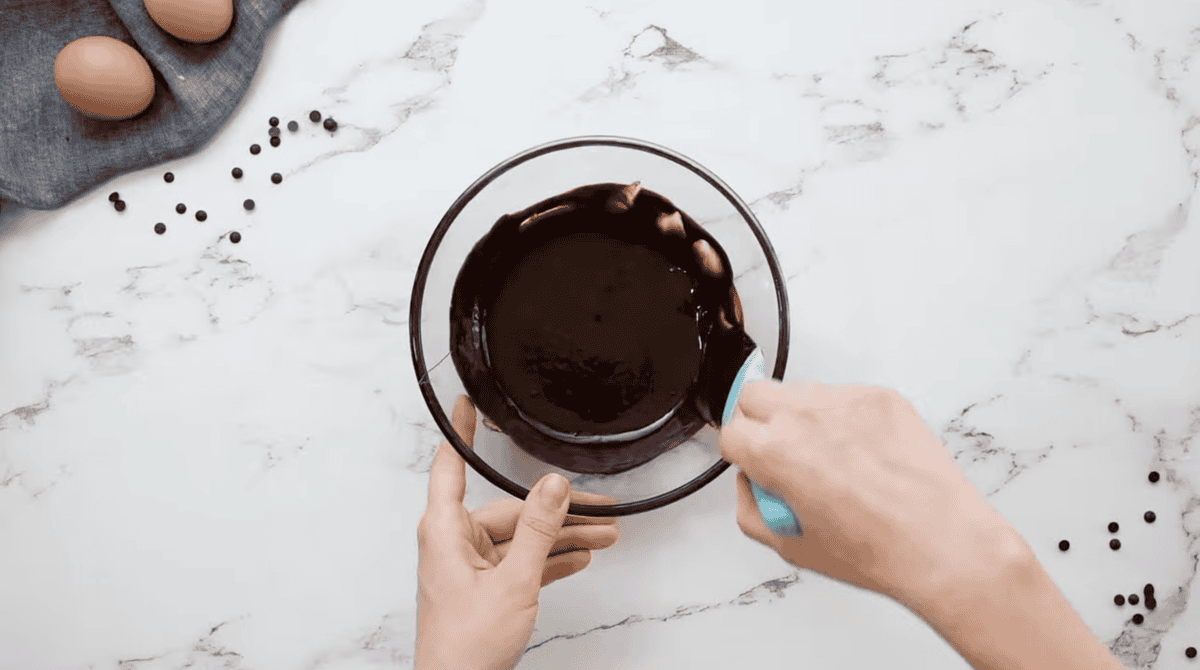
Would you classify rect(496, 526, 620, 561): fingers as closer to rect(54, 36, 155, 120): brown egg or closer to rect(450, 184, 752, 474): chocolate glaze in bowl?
rect(450, 184, 752, 474): chocolate glaze in bowl

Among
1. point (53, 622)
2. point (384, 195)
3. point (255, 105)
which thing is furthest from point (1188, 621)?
point (53, 622)

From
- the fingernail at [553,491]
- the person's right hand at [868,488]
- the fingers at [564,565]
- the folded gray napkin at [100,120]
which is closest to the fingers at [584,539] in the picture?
the fingers at [564,565]

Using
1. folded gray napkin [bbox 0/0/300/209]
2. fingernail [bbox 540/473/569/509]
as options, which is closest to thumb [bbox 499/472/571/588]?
fingernail [bbox 540/473/569/509]

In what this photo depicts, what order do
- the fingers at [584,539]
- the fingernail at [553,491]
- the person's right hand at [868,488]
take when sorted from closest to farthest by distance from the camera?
the person's right hand at [868,488]
the fingernail at [553,491]
the fingers at [584,539]

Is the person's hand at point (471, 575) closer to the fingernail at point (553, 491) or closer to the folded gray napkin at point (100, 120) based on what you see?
the fingernail at point (553, 491)

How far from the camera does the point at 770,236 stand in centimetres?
94

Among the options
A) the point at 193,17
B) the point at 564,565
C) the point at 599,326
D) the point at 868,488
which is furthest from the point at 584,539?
the point at 193,17

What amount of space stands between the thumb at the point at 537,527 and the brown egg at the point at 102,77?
27.6 inches

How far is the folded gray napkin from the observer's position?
940 millimetres

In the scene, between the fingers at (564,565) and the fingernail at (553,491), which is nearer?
the fingernail at (553,491)

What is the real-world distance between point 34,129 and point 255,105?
0.93 feet

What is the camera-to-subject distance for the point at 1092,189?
97 cm

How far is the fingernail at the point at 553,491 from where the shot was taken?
75 centimetres

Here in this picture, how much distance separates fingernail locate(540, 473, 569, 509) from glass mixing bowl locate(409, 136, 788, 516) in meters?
0.04
